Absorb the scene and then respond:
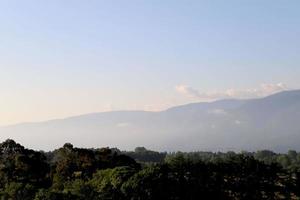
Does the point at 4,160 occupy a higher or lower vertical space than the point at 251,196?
higher

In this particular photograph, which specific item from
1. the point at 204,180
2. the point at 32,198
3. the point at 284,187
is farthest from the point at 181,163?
the point at 32,198

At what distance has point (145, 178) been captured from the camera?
45906 mm

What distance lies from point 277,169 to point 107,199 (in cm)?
2293

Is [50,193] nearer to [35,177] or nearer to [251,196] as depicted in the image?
[35,177]

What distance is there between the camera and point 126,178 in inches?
1842

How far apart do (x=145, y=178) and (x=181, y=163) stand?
8.99 meters

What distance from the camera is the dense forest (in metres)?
44.9

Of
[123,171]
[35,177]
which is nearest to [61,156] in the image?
[35,177]

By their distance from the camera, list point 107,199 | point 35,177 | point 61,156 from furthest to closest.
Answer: point 61,156, point 35,177, point 107,199

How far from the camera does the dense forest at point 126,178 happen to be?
147 ft

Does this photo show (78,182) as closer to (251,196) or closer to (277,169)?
(251,196)

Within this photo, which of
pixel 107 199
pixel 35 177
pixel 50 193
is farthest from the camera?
pixel 35 177

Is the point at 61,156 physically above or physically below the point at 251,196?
above

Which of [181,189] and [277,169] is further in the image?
[277,169]
